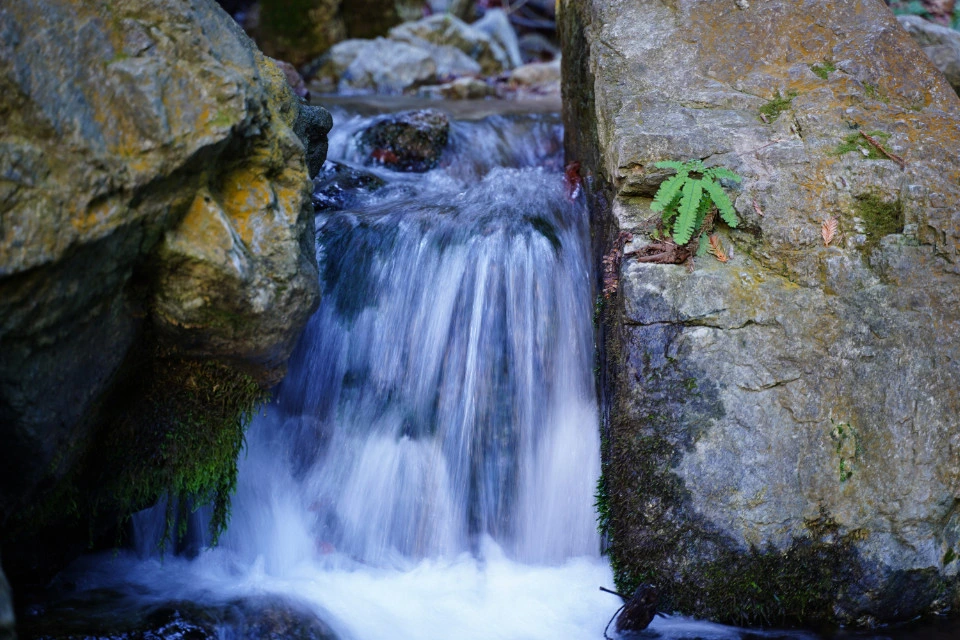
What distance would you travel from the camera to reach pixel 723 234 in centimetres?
387

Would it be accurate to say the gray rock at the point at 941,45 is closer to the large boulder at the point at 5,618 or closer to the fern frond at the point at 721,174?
the fern frond at the point at 721,174

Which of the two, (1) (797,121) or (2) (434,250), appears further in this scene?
(2) (434,250)

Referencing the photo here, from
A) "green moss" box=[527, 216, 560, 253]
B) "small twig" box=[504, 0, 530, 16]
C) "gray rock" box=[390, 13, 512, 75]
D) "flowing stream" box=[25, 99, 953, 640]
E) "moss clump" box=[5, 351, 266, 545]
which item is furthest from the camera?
"small twig" box=[504, 0, 530, 16]

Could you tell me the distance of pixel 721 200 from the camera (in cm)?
372

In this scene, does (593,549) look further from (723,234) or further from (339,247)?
(339,247)

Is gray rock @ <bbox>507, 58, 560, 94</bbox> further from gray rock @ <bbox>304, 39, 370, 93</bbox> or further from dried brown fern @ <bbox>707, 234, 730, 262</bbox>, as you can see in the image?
A: dried brown fern @ <bbox>707, 234, 730, 262</bbox>

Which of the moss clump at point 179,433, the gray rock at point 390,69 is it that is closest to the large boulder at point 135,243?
the moss clump at point 179,433

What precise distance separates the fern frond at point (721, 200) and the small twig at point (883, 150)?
998 millimetres

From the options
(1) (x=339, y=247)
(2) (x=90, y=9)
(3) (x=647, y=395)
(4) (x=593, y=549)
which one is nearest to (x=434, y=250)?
(1) (x=339, y=247)

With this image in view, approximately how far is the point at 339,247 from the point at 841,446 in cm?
301

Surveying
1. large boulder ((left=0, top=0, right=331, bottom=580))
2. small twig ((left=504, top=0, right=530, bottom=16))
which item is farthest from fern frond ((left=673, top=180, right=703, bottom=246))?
small twig ((left=504, top=0, right=530, bottom=16))

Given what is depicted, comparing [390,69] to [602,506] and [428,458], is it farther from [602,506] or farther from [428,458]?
[602,506]

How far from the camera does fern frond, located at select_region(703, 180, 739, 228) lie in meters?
3.72

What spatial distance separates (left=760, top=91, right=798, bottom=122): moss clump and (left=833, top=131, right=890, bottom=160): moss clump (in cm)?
40
